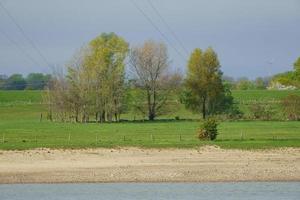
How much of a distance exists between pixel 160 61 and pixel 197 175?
199ft

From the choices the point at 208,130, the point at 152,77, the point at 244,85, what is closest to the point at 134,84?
the point at 152,77

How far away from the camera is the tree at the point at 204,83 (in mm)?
96625

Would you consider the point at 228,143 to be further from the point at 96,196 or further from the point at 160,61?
the point at 160,61

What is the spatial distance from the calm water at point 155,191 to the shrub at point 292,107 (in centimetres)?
5682

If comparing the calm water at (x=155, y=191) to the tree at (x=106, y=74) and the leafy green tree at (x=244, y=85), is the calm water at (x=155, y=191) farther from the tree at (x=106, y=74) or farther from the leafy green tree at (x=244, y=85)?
the leafy green tree at (x=244, y=85)

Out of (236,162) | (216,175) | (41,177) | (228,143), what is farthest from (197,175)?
(228,143)

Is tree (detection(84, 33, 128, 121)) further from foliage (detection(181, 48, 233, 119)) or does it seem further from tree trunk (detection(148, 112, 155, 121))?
foliage (detection(181, 48, 233, 119))

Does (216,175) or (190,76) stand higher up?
(190,76)

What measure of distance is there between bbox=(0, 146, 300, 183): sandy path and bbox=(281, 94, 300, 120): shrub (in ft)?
150

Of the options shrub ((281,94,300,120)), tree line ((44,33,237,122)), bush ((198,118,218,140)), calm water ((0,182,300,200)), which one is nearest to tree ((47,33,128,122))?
tree line ((44,33,237,122))

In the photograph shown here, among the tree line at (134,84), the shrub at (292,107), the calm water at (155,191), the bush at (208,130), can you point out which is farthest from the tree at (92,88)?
the calm water at (155,191)

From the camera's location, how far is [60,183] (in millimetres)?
36562

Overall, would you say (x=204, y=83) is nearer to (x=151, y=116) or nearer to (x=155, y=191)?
(x=151, y=116)

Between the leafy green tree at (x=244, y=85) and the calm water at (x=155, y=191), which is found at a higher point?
the leafy green tree at (x=244, y=85)
